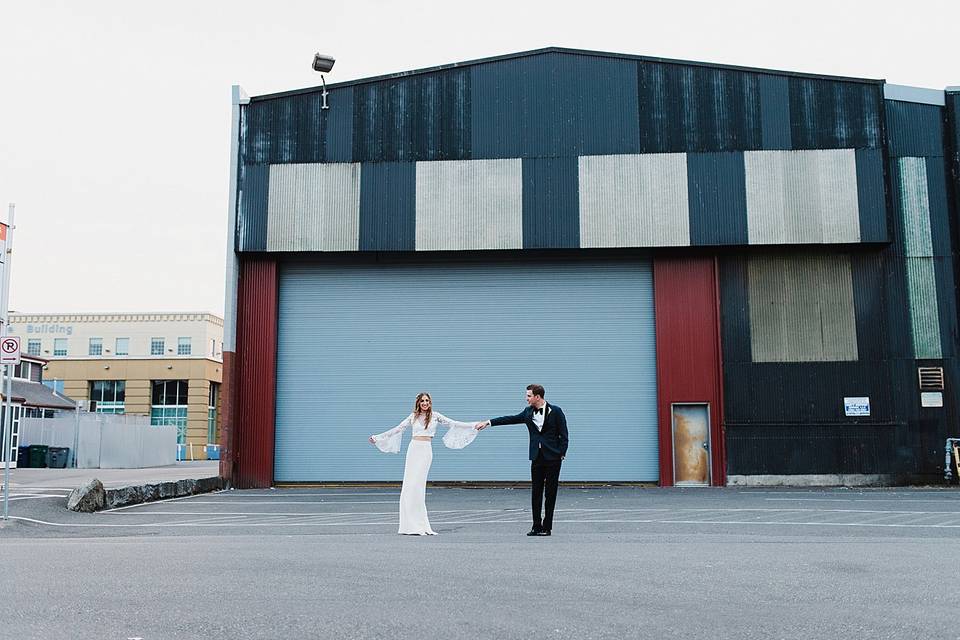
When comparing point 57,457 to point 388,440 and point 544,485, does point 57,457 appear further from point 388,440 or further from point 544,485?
point 544,485

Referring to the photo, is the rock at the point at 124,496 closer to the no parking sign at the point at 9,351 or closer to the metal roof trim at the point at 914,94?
the no parking sign at the point at 9,351

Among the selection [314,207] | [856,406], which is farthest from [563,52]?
[856,406]

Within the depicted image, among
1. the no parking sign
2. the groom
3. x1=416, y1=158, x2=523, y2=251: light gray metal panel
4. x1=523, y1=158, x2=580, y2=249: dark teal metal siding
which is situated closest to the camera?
the groom

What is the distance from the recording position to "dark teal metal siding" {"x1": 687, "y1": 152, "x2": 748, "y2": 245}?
79.7 feet

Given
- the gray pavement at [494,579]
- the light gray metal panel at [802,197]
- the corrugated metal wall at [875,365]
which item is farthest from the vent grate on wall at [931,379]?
the gray pavement at [494,579]

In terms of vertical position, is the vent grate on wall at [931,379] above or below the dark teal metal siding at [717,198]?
below

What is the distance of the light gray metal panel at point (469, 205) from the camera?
24.7 metres

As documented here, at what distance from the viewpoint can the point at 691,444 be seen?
2473 centimetres

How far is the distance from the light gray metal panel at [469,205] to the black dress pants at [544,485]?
12.7m

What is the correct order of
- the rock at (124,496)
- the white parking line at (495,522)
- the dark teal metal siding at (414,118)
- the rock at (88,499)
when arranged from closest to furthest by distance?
the white parking line at (495,522)
the rock at (88,499)
the rock at (124,496)
the dark teal metal siding at (414,118)

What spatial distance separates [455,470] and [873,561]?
16.8m

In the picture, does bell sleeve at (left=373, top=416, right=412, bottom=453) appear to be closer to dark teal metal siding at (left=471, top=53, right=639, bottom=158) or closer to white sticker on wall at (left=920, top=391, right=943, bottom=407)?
dark teal metal siding at (left=471, top=53, right=639, bottom=158)

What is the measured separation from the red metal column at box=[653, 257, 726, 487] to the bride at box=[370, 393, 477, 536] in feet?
37.5

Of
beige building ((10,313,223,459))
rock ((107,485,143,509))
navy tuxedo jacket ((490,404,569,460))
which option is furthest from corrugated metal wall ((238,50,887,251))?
beige building ((10,313,223,459))
